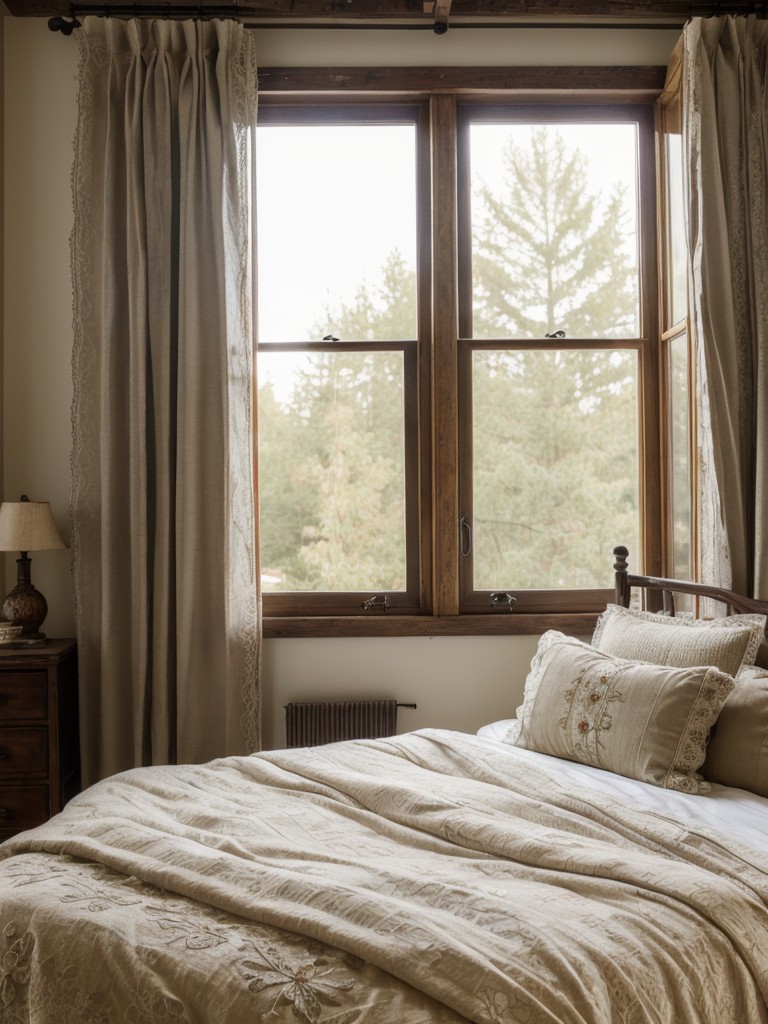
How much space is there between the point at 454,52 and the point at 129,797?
114 inches

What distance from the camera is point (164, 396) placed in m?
2.88

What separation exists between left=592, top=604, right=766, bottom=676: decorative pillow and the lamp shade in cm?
191

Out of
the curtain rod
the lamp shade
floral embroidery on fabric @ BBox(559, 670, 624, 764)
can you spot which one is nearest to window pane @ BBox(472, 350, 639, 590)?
floral embroidery on fabric @ BBox(559, 670, 624, 764)

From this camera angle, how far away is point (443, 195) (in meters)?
3.10

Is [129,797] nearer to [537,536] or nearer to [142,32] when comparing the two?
[537,536]

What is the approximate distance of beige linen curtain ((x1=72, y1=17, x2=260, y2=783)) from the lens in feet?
9.41

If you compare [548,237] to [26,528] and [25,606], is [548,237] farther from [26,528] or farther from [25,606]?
[25,606]

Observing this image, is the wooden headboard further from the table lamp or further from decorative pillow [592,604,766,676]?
the table lamp

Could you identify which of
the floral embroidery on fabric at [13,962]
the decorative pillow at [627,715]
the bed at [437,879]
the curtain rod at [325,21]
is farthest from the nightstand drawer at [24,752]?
the curtain rod at [325,21]

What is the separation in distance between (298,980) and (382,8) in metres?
3.21

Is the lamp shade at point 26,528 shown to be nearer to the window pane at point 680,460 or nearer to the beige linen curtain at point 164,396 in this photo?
the beige linen curtain at point 164,396

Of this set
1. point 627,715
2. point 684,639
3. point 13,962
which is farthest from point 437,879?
point 684,639

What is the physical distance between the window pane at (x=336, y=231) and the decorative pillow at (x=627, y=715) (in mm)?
1558

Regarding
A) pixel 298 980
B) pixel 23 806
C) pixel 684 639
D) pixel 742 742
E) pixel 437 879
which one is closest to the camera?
pixel 298 980
